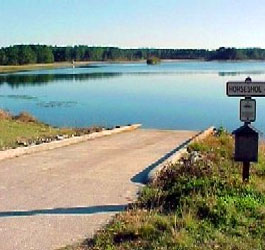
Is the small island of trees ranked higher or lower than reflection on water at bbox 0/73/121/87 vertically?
higher

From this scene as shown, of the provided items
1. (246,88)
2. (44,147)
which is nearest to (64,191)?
(246,88)

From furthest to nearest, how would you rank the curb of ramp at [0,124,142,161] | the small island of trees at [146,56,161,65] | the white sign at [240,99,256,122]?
1. the small island of trees at [146,56,161,65]
2. the curb of ramp at [0,124,142,161]
3. the white sign at [240,99,256,122]

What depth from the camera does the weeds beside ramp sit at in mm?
5358

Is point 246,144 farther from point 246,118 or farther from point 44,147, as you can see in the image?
point 44,147

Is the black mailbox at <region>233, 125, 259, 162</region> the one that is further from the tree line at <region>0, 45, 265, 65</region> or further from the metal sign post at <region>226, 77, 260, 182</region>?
the tree line at <region>0, 45, 265, 65</region>

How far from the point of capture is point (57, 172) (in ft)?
28.4

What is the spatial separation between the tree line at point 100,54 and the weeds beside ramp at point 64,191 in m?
116

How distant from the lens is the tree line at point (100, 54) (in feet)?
406

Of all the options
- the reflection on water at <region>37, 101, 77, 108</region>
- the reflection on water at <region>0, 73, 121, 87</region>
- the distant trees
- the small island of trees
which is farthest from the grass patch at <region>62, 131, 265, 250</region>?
the small island of trees

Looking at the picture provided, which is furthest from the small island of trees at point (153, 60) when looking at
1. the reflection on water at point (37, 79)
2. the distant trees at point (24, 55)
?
the reflection on water at point (37, 79)

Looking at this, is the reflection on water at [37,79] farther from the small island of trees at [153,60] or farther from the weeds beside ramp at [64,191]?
the small island of trees at [153,60]

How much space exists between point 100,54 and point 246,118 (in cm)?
15428

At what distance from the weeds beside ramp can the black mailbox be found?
1546mm

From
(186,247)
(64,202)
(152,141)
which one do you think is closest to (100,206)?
(64,202)
